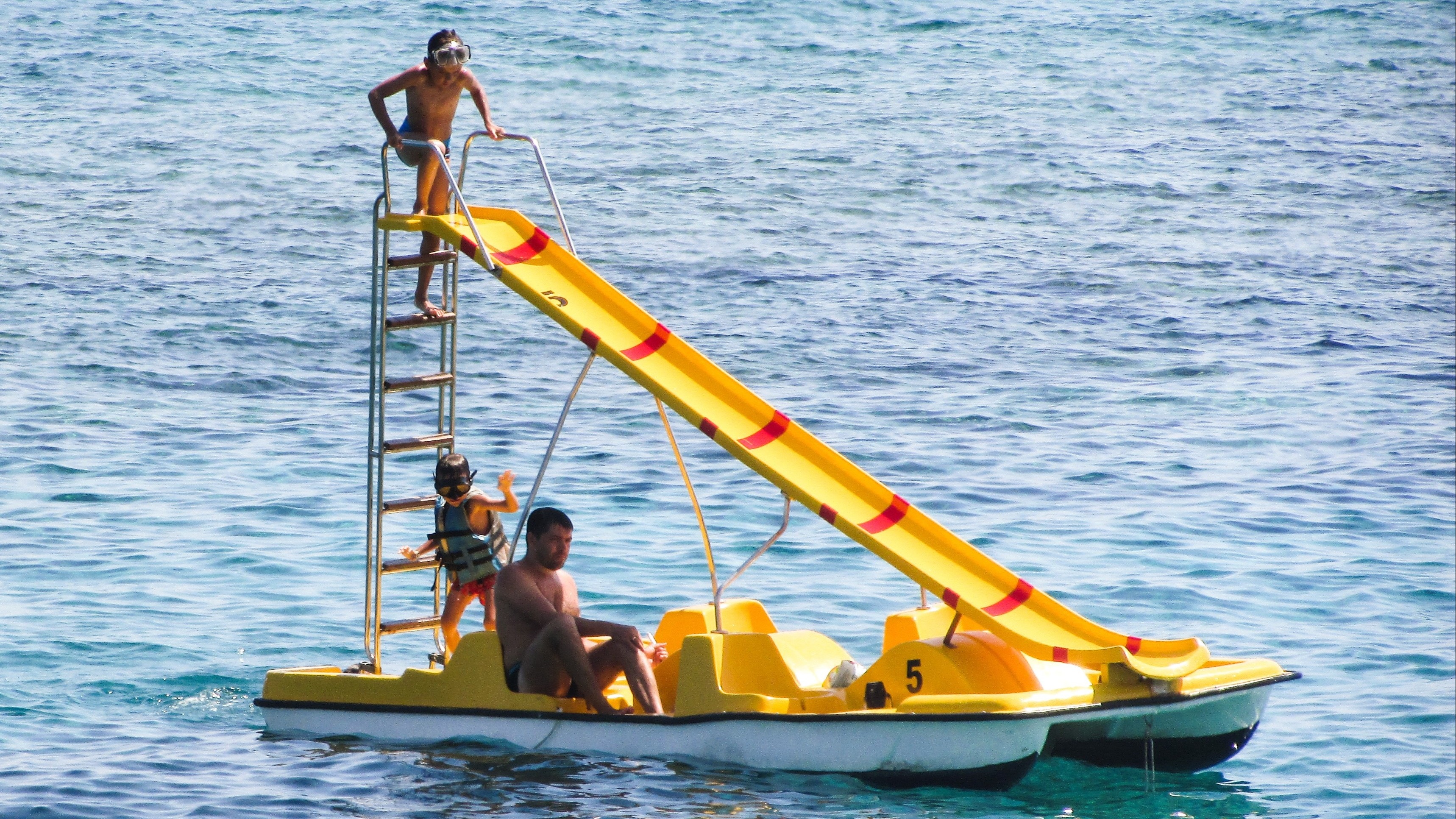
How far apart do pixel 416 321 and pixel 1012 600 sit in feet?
11.7

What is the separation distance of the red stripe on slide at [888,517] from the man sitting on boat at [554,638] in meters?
1.26

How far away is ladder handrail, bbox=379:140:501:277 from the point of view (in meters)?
9.05

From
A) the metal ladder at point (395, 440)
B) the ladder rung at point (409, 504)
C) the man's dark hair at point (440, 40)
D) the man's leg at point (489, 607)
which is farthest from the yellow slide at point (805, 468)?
the man's leg at point (489, 607)

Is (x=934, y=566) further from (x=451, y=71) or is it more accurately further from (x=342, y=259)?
(x=342, y=259)

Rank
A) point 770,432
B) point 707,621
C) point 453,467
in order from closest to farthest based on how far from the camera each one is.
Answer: point 770,432 < point 707,621 < point 453,467

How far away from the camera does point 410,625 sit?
32.3 feet

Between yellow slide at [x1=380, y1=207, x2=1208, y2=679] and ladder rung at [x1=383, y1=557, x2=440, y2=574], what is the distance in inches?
65.7

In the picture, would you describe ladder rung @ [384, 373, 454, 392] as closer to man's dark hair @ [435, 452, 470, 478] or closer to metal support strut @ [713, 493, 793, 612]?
man's dark hair @ [435, 452, 470, 478]

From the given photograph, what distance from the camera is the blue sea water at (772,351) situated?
390 inches

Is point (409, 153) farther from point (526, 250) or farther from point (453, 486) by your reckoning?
point (453, 486)

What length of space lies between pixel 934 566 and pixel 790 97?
92.1 feet

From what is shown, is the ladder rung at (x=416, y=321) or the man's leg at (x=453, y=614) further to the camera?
the man's leg at (x=453, y=614)

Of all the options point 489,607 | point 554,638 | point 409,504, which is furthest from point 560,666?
point 409,504

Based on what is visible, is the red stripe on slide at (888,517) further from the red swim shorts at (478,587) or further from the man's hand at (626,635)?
the red swim shorts at (478,587)
